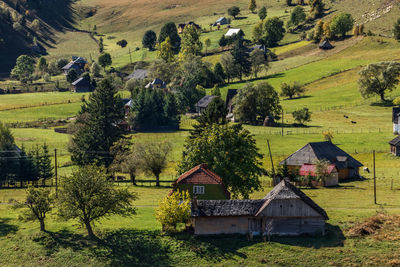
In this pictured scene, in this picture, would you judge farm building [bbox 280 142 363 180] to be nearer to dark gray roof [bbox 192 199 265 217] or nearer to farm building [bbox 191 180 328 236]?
farm building [bbox 191 180 328 236]

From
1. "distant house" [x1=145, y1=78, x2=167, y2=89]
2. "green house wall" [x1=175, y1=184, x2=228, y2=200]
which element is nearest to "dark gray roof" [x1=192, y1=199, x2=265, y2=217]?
"green house wall" [x1=175, y1=184, x2=228, y2=200]

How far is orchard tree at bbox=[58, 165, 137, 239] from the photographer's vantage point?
181ft

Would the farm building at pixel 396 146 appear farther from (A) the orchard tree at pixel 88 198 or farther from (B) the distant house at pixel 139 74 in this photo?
(B) the distant house at pixel 139 74

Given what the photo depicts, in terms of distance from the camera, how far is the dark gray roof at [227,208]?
53.9m

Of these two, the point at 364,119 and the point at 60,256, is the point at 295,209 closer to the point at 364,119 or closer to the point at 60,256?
the point at 60,256

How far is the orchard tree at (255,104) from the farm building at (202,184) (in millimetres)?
61866

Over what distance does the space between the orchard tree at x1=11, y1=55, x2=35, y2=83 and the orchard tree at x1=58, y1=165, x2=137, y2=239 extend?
472 ft

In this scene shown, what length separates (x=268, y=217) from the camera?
5372cm

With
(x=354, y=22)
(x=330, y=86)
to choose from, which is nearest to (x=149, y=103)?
(x=330, y=86)

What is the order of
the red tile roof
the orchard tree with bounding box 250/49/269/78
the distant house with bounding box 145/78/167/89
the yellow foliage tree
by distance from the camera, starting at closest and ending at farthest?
1. the yellow foliage tree
2. the red tile roof
3. the orchard tree with bounding box 250/49/269/78
4. the distant house with bounding box 145/78/167/89

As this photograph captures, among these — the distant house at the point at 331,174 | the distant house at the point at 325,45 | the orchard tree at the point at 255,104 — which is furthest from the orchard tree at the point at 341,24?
the distant house at the point at 331,174

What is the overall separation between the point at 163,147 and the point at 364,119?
5213cm

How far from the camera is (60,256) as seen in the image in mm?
53156

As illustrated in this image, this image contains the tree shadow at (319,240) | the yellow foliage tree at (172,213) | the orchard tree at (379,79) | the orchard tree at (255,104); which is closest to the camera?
the tree shadow at (319,240)
